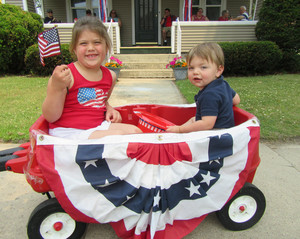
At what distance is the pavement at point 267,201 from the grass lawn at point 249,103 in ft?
1.04

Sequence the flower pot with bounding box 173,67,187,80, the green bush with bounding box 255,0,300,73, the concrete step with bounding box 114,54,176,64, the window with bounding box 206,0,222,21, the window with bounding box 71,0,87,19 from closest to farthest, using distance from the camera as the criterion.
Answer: the flower pot with bounding box 173,67,187,80
the green bush with bounding box 255,0,300,73
the concrete step with bounding box 114,54,176,64
the window with bounding box 206,0,222,21
the window with bounding box 71,0,87,19

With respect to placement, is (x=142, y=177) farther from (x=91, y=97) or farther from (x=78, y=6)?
(x=78, y=6)

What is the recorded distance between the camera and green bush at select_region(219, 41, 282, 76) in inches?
311

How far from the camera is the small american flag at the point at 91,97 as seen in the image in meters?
1.93

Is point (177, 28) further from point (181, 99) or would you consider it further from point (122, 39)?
point (181, 99)

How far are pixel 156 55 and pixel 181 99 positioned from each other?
14.8ft

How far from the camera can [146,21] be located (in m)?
11.5

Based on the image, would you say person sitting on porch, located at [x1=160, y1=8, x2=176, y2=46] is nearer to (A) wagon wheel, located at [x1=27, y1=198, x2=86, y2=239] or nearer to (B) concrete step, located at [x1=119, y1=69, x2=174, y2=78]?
(B) concrete step, located at [x1=119, y1=69, x2=174, y2=78]

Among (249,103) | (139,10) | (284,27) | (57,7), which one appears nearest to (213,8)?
(139,10)

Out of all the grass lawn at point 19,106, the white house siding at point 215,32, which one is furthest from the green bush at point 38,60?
the white house siding at point 215,32

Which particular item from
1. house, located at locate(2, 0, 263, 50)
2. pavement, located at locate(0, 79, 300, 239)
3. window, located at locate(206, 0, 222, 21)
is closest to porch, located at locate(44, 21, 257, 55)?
house, located at locate(2, 0, 263, 50)

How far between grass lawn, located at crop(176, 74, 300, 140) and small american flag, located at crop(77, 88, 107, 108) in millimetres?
2399

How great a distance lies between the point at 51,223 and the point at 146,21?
11.2 metres

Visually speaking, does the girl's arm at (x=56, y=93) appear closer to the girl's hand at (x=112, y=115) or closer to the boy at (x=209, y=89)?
the girl's hand at (x=112, y=115)
